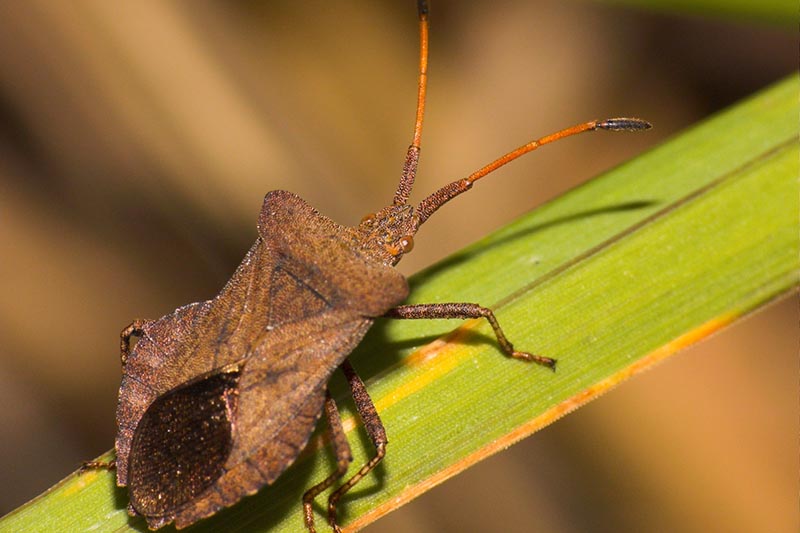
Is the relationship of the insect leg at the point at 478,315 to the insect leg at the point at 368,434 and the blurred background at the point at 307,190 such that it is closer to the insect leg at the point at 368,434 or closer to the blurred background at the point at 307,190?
the insect leg at the point at 368,434

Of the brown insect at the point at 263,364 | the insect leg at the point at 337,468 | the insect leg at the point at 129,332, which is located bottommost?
the insect leg at the point at 337,468

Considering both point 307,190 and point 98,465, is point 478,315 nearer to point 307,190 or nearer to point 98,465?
point 98,465

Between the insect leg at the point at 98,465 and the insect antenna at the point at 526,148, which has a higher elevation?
the insect antenna at the point at 526,148

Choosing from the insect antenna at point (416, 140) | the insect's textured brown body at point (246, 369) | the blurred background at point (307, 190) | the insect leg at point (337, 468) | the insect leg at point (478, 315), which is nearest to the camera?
the insect's textured brown body at point (246, 369)

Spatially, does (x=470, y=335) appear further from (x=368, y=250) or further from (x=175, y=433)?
(x=175, y=433)

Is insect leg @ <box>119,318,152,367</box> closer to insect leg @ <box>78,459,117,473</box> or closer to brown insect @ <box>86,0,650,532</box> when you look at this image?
brown insect @ <box>86,0,650,532</box>

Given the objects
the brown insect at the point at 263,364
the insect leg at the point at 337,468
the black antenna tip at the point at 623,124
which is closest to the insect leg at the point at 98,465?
the brown insect at the point at 263,364

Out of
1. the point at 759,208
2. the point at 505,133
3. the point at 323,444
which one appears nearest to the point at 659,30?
the point at 505,133

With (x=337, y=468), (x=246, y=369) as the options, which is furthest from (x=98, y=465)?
(x=337, y=468)
